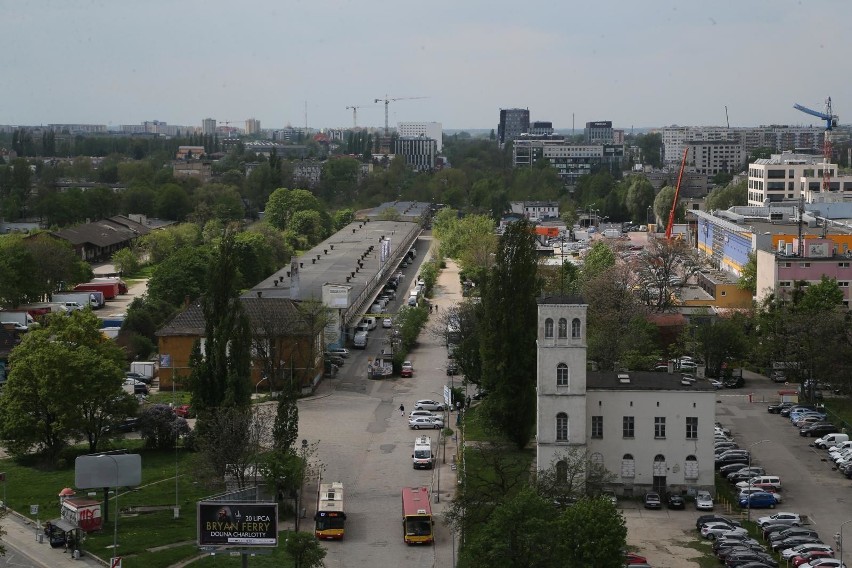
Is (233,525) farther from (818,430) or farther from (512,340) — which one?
(818,430)

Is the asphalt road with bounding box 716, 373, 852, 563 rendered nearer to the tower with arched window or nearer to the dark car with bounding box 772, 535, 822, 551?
the dark car with bounding box 772, 535, 822, 551

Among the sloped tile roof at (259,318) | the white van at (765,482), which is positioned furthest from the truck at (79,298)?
the white van at (765,482)

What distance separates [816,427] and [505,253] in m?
8.61

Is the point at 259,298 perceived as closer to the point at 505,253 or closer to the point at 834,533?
the point at 505,253

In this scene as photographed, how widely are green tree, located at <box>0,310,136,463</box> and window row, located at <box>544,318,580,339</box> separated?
959 cm

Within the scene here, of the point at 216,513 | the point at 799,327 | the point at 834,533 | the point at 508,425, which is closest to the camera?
the point at 216,513

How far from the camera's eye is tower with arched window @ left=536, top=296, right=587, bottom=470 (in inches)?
997

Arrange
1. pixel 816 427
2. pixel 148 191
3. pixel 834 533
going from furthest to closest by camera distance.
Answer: pixel 148 191 → pixel 816 427 → pixel 834 533

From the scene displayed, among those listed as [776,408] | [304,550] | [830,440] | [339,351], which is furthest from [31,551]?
[776,408]

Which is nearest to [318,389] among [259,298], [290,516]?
[259,298]

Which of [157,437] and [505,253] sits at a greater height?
[505,253]

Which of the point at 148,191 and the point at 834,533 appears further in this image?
the point at 148,191

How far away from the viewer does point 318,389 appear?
3666 centimetres

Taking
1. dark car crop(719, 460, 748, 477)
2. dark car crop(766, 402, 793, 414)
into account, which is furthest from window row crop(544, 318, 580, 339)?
dark car crop(766, 402, 793, 414)
